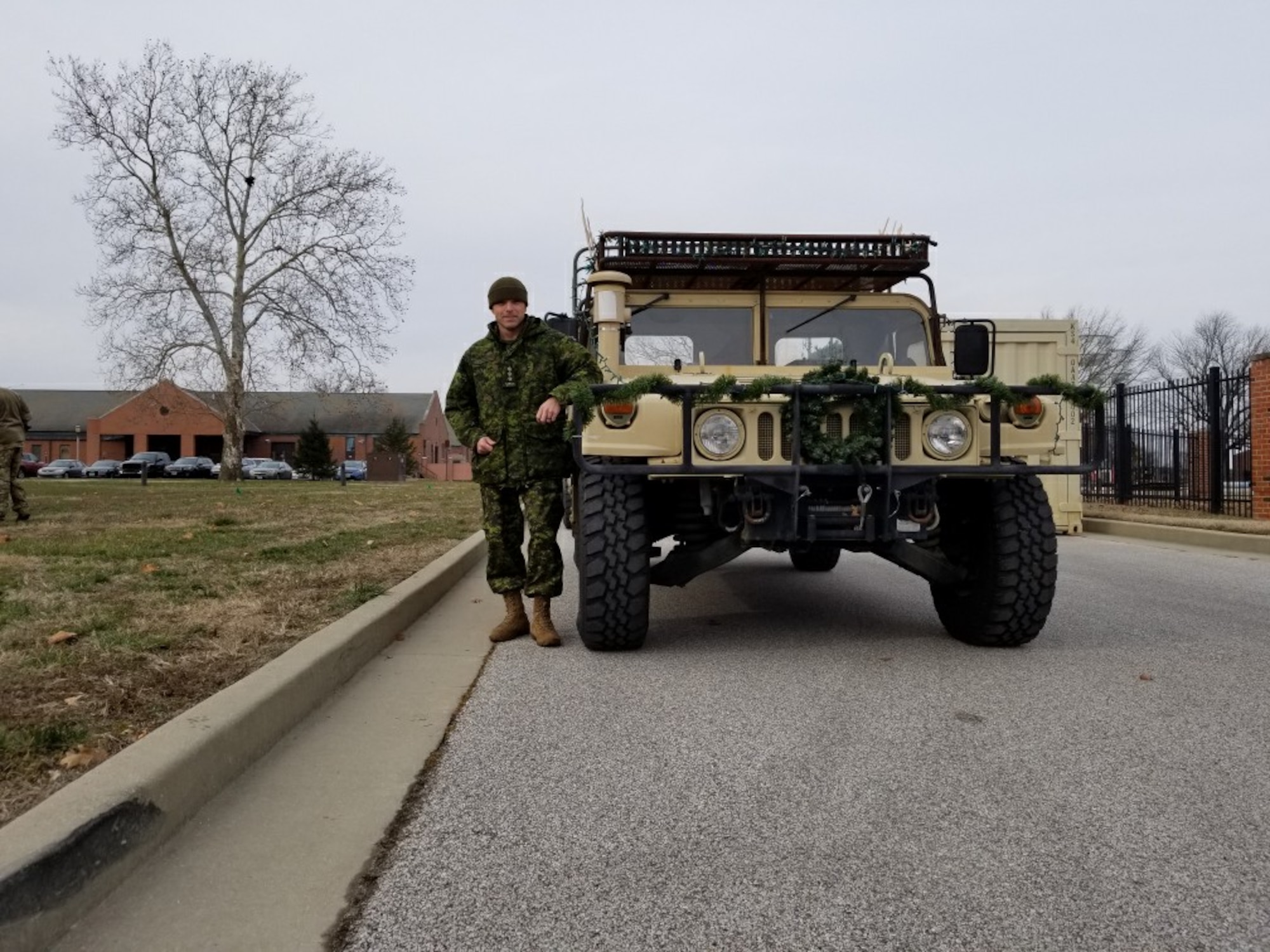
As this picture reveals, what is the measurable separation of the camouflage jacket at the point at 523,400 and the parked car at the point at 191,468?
2113 inches

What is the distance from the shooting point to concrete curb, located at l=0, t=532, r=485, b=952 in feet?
6.15

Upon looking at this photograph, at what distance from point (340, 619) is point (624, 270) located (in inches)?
107

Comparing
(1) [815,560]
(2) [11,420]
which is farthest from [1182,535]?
(2) [11,420]

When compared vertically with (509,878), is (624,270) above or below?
above

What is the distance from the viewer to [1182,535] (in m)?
11.4

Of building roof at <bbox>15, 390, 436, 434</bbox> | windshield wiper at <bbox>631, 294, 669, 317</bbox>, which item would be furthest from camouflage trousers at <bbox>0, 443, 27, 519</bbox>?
building roof at <bbox>15, 390, 436, 434</bbox>

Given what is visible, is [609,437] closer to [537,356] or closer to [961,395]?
[537,356]

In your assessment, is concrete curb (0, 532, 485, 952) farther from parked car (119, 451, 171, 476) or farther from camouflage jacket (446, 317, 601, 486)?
parked car (119, 451, 171, 476)

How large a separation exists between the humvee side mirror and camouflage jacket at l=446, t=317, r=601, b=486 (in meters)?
1.96

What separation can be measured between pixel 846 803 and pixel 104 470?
61.2 metres

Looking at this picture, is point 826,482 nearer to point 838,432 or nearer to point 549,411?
point 838,432

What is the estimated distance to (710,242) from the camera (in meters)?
5.62

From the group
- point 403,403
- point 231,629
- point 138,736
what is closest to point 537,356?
point 231,629

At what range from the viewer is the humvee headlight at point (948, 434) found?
4340 millimetres
